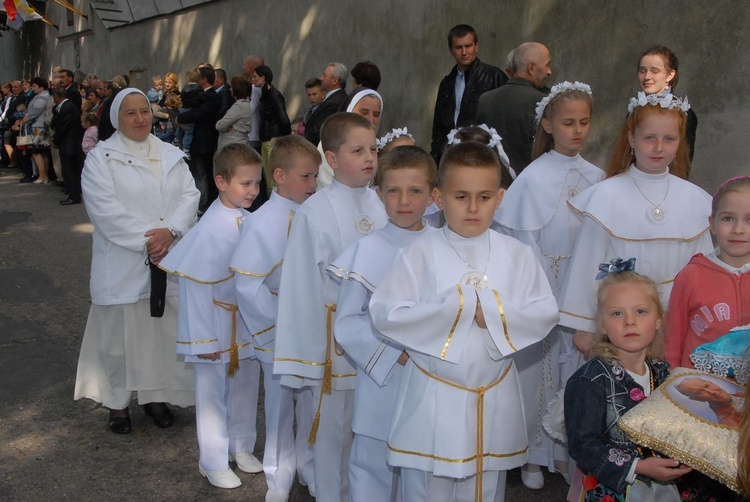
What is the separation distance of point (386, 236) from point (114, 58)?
23.6 meters

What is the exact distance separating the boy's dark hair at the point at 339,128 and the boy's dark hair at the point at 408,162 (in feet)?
1.35

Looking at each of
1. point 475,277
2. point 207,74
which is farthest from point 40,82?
point 475,277

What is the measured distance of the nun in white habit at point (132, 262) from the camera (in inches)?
197

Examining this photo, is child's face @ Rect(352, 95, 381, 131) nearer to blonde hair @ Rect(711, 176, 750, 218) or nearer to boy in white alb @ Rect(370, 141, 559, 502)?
boy in white alb @ Rect(370, 141, 559, 502)

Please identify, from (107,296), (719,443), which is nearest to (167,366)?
(107,296)

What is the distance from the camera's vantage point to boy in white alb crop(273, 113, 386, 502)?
12.4 ft

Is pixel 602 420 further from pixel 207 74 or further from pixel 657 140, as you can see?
pixel 207 74

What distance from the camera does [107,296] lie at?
16.5 feet

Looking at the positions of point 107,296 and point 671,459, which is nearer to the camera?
point 671,459

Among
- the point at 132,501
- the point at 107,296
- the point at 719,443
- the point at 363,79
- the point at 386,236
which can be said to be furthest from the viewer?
the point at 363,79

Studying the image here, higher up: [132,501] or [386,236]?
[386,236]

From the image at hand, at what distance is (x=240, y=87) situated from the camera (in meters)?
11.5

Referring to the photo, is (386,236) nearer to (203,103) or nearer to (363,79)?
(363,79)

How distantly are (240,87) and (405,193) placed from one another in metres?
8.51
